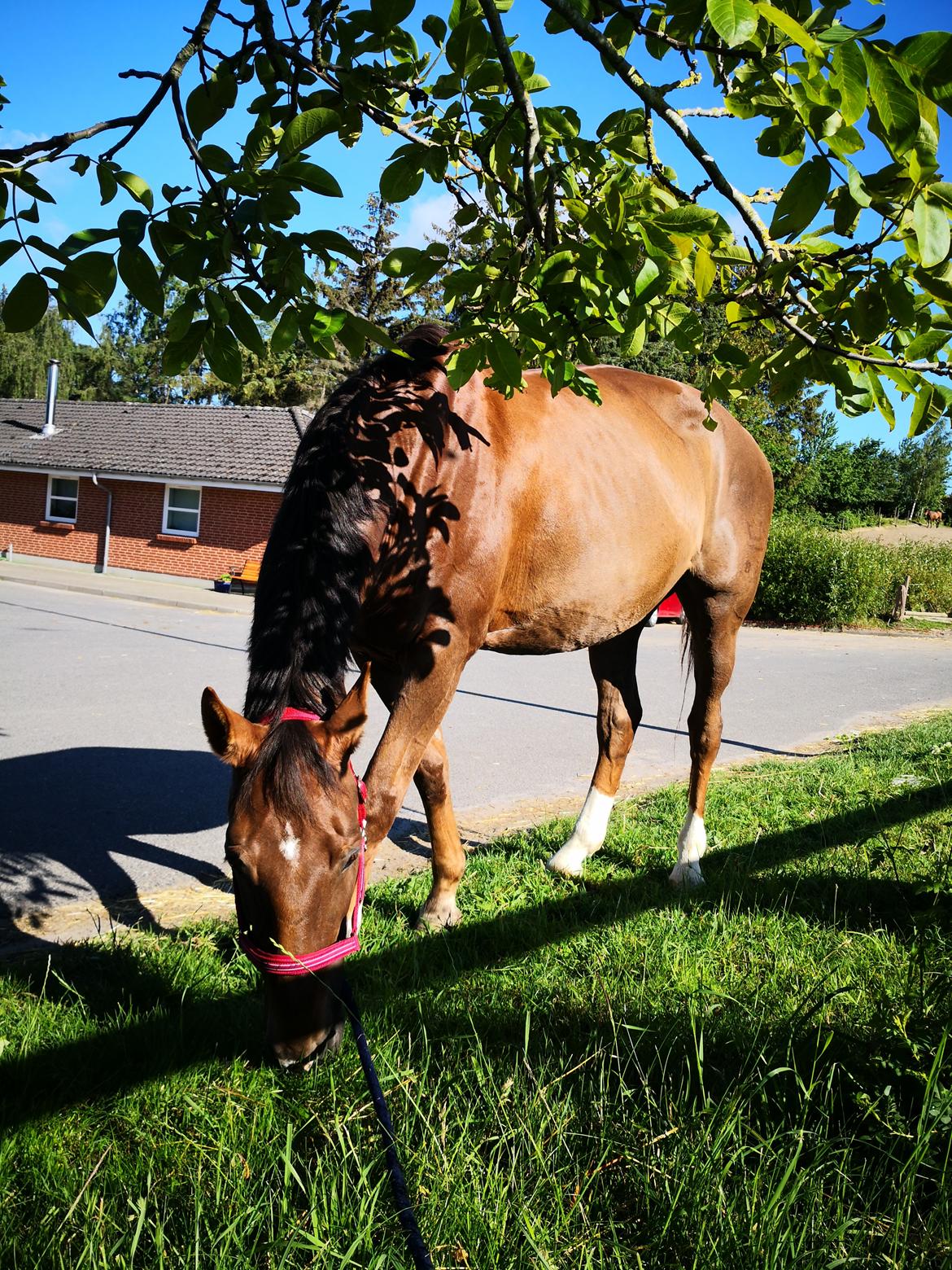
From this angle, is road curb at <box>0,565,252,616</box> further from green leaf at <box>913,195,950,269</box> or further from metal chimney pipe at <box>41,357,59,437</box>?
green leaf at <box>913,195,950,269</box>

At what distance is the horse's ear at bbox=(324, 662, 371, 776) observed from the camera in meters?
2.38

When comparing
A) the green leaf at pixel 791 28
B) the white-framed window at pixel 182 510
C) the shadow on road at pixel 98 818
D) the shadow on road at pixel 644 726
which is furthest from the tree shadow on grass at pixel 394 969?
the white-framed window at pixel 182 510

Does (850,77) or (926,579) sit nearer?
(850,77)

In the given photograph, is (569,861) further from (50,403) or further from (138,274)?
(50,403)

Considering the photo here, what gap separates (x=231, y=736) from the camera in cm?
233

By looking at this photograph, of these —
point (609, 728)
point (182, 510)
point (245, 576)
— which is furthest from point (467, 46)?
point (182, 510)

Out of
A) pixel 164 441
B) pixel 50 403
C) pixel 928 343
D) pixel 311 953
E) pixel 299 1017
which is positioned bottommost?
Result: pixel 299 1017

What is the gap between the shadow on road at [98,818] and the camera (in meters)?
4.06

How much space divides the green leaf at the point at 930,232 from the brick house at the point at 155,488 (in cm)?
2237

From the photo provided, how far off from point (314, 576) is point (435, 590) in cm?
66

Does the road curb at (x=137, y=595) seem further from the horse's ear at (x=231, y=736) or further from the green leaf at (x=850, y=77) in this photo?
the green leaf at (x=850, y=77)

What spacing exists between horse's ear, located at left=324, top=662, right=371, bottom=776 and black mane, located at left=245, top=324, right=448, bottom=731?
0.12m

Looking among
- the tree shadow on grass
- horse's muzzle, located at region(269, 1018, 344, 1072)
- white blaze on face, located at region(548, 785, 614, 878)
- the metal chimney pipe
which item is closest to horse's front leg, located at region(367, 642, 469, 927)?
the tree shadow on grass

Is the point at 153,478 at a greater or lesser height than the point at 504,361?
greater
